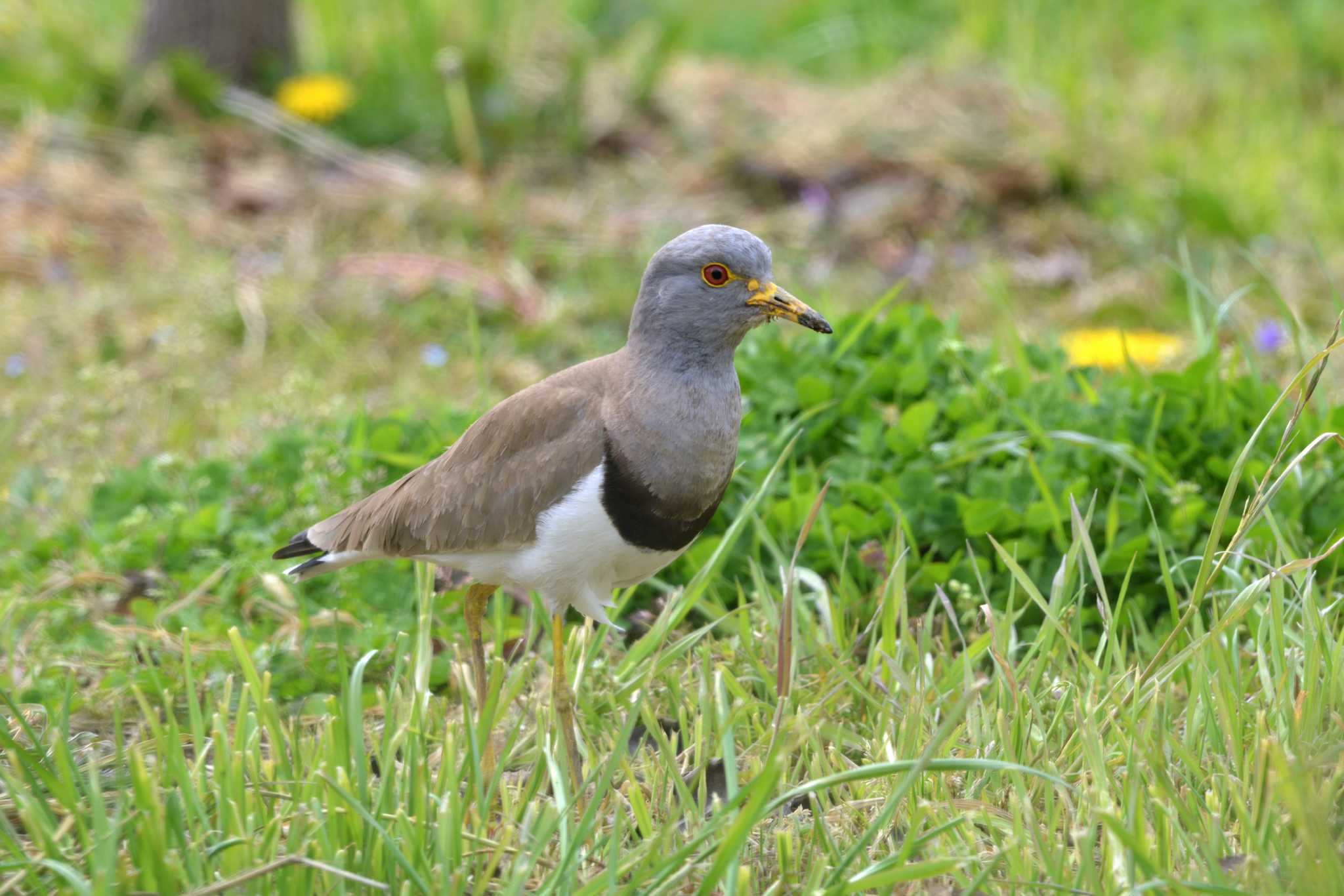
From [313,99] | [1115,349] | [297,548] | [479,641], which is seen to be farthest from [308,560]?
[313,99]

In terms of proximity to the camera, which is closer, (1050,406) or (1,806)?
(1,806)

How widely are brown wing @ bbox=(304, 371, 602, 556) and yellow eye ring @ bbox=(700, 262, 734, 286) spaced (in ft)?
1.11

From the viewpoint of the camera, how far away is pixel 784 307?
3.04 metres

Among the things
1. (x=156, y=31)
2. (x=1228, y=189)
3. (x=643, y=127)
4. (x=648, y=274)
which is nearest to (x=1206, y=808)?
(x=648, y=274)

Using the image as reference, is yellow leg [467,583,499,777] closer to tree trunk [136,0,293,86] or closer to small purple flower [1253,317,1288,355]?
small purple flower [1253,317,1288,355]

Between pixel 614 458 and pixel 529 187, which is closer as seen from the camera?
pixel 614 458

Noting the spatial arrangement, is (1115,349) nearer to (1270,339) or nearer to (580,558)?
(1270,339)

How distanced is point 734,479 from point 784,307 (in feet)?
3.33

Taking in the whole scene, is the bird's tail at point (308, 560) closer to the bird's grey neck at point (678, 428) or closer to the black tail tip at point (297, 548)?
the black tail tip at point (297, 548)

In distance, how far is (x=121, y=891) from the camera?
87.8 inches

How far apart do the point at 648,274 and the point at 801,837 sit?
48.8 inches

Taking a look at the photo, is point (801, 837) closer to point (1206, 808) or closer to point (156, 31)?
point (1206, 808)

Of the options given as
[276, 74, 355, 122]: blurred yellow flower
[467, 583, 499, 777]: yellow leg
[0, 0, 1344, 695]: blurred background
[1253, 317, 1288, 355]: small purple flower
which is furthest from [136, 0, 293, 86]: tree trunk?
[1253, 317, 1288, 355]: small purple flower

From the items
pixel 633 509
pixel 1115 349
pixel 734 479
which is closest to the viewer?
pixel 633 509
